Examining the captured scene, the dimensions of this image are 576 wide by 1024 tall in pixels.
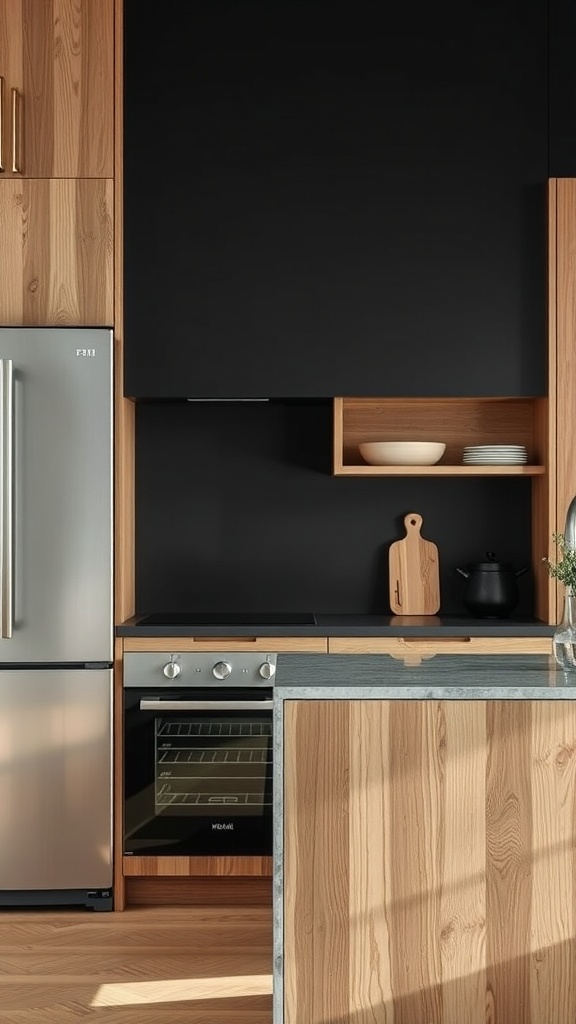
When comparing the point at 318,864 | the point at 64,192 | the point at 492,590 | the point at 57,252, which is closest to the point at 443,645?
the point at 492,590

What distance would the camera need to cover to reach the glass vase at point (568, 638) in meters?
2.26

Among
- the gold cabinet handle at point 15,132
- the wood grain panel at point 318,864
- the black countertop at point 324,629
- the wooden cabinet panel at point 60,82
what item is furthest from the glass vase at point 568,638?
the gold cabinet handle at point 15,132

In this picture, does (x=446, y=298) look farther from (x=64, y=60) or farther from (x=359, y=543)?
(x=64, y=60)

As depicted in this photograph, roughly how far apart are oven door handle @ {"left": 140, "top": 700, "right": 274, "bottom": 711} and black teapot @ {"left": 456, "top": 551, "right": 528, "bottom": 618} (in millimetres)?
907

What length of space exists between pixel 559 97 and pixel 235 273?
4.33 feet

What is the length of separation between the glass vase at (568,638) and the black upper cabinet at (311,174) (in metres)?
1.59

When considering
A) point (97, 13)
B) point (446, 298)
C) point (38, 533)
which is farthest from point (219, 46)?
point (38, 533)

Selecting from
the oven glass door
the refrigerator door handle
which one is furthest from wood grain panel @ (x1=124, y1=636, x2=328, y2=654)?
the refrigerator door handle

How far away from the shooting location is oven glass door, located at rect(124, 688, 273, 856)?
11.5 feet

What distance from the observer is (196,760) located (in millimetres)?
3508

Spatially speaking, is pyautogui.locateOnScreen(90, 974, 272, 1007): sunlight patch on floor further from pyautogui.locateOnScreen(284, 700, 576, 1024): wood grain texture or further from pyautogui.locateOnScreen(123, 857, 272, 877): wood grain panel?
pyautogui.locateOnScreen(284, 700, 576, 1024): wood grain texture

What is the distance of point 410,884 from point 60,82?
9.58 ft

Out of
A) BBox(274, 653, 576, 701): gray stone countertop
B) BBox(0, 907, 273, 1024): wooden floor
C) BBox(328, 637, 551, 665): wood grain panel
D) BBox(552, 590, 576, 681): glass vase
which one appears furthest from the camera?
BBox(328, 637, 551, 665): wood grain panel

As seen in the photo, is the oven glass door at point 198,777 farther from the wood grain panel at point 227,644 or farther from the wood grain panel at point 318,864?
the wood grain panel at point 318,864
